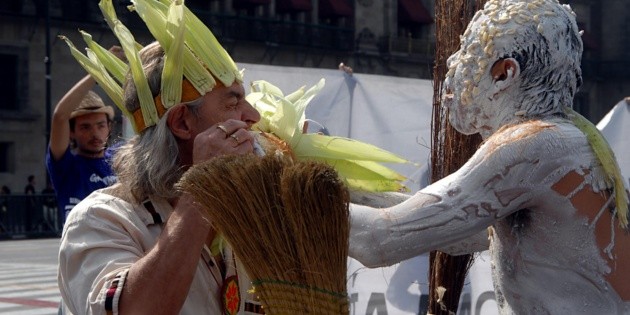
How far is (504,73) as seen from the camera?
2545 mm

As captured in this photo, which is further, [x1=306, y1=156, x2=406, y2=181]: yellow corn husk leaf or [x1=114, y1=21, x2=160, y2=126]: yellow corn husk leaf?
[x1=306, y1=156, x2=406, y2=181]: yellow corn husk leaf

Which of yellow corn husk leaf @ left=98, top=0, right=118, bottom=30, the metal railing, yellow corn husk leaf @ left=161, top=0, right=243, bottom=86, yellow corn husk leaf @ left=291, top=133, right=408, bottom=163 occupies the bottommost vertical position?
the metal railing

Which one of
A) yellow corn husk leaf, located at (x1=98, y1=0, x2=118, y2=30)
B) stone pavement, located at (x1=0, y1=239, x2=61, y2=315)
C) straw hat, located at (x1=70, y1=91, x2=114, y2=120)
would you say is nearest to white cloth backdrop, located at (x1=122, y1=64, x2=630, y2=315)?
straw hat, located at (x1=70, y1=91, x2=114, y2=120)

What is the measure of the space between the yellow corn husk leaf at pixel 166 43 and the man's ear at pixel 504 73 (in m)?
0.67

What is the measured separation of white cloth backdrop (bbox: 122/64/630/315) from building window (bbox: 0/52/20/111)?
26.7m

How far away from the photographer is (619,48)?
172 feet

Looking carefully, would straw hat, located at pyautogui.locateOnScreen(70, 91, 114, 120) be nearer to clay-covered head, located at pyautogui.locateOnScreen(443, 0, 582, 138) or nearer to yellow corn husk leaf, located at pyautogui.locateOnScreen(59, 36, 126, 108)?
yellow corn husk leaf, located at pyautogui.locateOnScreen(59, 36, 126, 108)

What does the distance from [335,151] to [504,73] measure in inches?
19.4

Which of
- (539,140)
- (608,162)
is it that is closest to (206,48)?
(539,140)

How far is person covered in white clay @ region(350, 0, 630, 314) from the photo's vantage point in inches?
96.1

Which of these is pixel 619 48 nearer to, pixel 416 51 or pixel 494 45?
pixel 416 51

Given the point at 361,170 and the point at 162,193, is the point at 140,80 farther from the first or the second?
the point at 361,170

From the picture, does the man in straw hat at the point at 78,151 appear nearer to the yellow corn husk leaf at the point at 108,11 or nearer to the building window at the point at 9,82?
the yellow corn husk leaf at the point at 108,11

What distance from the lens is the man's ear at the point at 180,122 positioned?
8.88ft
